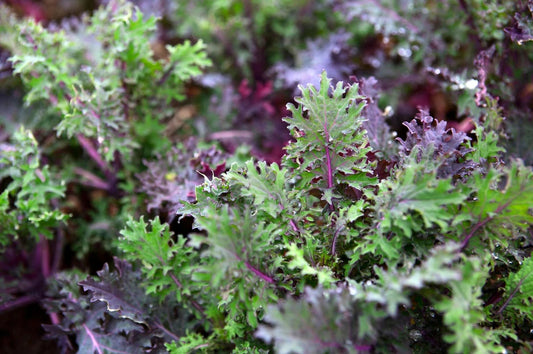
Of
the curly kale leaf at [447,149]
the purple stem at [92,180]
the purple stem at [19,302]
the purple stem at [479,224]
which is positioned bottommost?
the purple stem at [19,302]

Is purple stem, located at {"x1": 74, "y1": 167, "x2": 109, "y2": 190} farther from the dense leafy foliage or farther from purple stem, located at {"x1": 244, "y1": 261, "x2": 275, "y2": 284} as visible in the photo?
purple stem, located at {"x1": 244, "y1": 261, "x2": 275, "y2": 284}

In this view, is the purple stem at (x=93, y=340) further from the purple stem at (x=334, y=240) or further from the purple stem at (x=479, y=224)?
the purple stem at (x=479, y=224)

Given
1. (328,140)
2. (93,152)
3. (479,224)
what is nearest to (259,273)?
(328,140)

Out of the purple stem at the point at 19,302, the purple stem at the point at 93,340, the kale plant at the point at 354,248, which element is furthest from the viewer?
the purple stem at the point at 19,302

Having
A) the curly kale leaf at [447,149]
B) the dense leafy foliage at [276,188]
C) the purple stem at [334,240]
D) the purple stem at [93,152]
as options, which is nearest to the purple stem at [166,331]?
the dense leafy foliage at [276,188]

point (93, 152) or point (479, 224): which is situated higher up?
point (479, 224)

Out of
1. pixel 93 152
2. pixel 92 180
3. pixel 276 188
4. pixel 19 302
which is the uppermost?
pixel 276 188

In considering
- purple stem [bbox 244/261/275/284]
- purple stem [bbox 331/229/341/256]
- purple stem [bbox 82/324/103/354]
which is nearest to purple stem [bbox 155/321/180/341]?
purple stem [bbox 82/324/103/354]

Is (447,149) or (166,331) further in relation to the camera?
(166,331)

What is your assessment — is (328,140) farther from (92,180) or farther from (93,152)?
(92,180)
